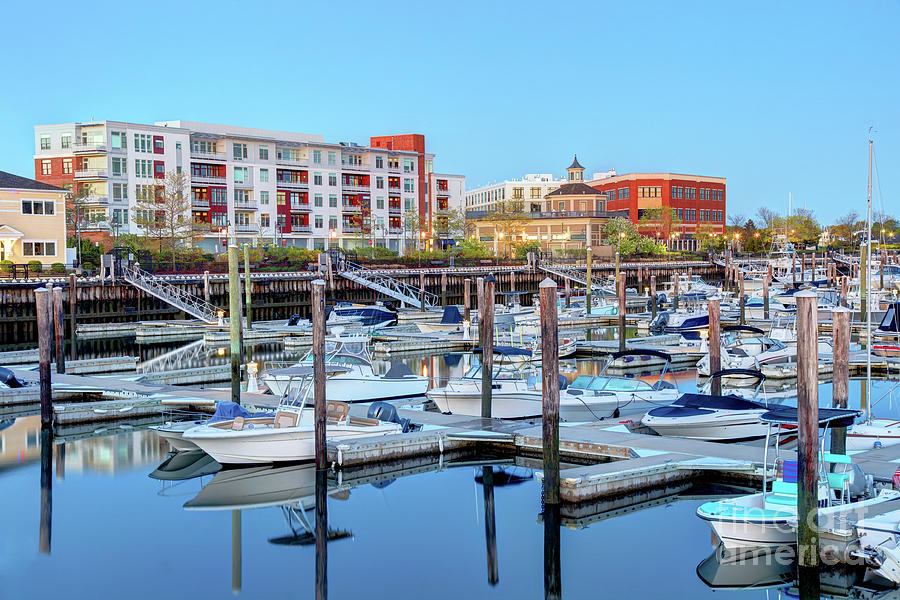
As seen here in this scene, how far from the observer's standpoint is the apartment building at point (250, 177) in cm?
9794

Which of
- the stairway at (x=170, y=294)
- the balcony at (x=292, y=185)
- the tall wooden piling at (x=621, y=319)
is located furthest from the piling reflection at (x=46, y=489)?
the balcony at (x=292, y=185)

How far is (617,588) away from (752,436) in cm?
1025

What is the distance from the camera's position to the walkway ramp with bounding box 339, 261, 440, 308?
239 ft

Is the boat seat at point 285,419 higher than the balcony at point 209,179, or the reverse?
the balcony at point 209,179

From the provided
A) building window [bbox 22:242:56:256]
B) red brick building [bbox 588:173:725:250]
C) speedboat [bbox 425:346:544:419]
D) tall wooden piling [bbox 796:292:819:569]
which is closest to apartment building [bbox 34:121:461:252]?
building window [bbox 22:242:56:256]

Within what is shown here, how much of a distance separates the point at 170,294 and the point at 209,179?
4155cm

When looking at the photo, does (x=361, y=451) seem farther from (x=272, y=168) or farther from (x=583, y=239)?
(x=583, y=239)

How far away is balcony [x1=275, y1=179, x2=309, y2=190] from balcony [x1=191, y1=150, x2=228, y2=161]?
286 inches

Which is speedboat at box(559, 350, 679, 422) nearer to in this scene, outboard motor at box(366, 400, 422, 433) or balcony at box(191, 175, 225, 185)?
outboard motor at box(366, 400, 422, 433)

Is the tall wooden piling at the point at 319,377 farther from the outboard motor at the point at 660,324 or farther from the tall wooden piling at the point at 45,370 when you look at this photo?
the outboard motor at the point at 660,324

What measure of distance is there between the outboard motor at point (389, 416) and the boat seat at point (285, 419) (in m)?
2.72

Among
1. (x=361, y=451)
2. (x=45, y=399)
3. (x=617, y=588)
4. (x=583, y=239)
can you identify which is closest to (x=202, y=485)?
(x=361, y=451)

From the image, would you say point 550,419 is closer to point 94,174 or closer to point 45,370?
point 45,370

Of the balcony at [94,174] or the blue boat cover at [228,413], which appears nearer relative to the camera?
the blue boat cover at [228,413]
